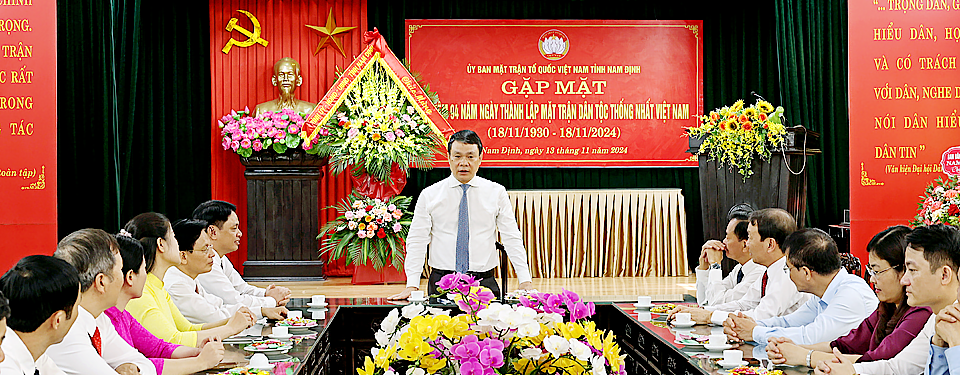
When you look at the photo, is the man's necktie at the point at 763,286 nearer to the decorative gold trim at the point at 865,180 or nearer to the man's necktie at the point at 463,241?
the man's necktie at the point at 463,241

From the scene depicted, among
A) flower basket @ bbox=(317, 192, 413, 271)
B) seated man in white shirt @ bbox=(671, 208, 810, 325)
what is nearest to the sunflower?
seated man in white shirt @ bbox=(671, 208, 810, 325)

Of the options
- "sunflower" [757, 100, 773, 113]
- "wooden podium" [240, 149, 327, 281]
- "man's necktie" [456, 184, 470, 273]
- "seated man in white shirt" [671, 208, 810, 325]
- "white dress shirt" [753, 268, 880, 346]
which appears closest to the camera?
"white dress shirt" [753, 268, 880, 346]

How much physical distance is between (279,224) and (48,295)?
5.12 metres

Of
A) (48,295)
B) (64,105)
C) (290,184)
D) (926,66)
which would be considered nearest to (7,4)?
(64,105)

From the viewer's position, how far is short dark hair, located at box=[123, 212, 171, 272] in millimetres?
2875

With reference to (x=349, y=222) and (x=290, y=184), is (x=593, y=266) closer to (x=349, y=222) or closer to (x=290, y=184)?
(x=349, y=222)

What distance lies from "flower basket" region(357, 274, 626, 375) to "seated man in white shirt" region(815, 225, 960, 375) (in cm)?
85

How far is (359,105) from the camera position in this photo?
662 cm

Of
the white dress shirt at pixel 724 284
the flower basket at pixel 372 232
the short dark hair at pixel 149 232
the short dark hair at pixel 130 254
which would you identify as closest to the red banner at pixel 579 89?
the flower basket at pixel 372 232

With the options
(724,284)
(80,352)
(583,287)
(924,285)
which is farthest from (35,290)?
(583,287)

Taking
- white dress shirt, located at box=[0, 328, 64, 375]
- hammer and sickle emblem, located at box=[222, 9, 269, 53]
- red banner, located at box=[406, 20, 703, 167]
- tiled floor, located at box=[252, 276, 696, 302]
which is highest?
hammer and sickle emblem, located at box=[222, 9, 269, 53]

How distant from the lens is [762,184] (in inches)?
183

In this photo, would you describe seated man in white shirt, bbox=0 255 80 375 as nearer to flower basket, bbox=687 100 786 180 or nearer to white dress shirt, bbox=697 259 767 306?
white dress shirt, bbox=697 259 767 306

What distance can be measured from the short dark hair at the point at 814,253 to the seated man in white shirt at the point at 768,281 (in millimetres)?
365
